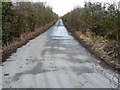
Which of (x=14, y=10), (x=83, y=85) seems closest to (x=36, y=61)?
(x=83, y=85)

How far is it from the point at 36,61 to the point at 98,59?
2765 mm

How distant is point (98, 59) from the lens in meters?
12.0

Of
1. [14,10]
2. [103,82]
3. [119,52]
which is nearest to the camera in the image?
[103,82]

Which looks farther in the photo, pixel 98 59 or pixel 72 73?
pixel 98 59

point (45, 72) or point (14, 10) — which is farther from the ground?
point (14, 10)

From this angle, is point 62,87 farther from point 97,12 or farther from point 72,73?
point 97,12

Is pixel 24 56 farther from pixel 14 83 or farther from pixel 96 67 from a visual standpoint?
pixel 14 83

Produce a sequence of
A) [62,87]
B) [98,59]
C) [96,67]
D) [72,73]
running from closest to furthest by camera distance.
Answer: [62,87], [72,73], [96,67], [98,59]

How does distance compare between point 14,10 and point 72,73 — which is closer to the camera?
point 72,73

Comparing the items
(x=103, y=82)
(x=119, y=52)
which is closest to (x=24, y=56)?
(x=119, y=52)

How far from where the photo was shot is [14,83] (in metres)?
7.70

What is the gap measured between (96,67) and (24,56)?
397 cm

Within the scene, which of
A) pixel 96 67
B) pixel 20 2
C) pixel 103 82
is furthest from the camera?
pixel 20 2

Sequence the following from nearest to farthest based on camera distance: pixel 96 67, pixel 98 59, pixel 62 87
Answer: pixel 62 87 → pixel 96 67 → pixel 98 59
